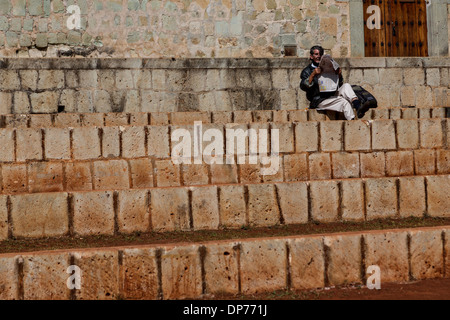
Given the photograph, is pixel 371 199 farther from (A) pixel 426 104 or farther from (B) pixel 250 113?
(A) pixel 426 104

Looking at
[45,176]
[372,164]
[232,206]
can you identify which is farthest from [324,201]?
[45,176]

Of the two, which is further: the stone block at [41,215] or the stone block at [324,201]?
the stone block at [324,201]

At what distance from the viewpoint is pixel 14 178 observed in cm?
684

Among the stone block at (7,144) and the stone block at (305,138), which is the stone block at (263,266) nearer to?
the stone block at (305,138)

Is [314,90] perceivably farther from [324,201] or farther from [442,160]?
[324,201]

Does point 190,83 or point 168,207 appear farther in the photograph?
point 190,83

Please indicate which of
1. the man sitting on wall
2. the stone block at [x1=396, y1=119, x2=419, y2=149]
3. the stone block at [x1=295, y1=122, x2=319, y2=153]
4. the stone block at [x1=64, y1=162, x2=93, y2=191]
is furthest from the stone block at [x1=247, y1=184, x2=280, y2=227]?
the man sitting on wall

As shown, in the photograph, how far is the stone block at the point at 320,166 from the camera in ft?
24.3

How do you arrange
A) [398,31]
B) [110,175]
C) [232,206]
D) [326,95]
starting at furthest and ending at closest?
1. [398,31]
2. [326,95]
3. [110,175]
4. [232,206]

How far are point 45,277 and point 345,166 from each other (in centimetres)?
399

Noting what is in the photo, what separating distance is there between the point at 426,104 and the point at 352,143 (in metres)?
4.19

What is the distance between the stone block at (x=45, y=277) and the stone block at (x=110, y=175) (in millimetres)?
2437

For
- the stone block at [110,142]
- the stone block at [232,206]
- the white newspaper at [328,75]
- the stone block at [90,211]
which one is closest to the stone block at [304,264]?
the stone block at [232,206]

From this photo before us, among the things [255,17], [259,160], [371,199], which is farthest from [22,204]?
[255,17]
